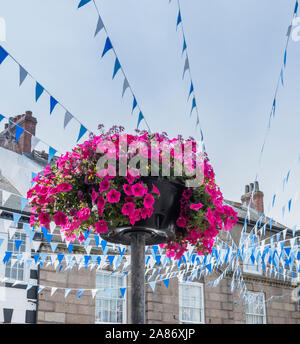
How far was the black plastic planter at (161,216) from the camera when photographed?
9.25 feet

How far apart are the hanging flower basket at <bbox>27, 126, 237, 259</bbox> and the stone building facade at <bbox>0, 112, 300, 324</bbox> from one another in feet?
27.7

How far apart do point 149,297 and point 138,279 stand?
522 inches

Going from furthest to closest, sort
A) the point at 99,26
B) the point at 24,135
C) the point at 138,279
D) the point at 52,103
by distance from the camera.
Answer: the point at 24,135, the point at 52,103, the point at 99,26, the point at 138,279

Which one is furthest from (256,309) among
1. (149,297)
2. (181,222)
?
(181,222)

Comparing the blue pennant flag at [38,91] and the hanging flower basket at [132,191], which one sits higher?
the blue pennant flag at [38,91]

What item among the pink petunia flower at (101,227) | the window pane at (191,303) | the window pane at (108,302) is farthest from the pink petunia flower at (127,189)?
the window pane at (191,303)

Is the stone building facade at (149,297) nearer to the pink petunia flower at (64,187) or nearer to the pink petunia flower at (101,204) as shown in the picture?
the pink petunia flower at (64,187)

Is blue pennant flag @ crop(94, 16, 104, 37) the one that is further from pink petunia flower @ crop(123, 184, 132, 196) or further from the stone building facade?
the stone building facade

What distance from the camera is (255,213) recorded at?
22484 mm

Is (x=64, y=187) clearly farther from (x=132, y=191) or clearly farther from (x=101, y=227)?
(x=132, y=191)

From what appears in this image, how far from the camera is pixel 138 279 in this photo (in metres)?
2.66

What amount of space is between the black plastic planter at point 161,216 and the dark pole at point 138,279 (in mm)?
60
